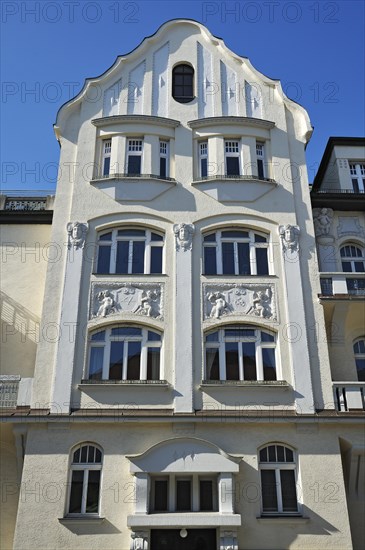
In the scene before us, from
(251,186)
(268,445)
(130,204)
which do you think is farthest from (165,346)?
(251,186)

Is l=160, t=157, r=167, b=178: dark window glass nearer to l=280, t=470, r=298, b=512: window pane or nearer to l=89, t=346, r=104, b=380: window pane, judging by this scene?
l=89, t=346, r=104, b=380: window pane

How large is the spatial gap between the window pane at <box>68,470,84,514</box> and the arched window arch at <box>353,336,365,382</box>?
9278 millimetres

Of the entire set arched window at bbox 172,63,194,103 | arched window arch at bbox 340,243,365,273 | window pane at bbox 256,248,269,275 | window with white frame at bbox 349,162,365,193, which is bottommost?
window pane at bbox 256,248,269,275

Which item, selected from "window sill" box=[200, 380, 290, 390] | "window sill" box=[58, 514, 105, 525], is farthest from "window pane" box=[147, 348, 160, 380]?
"window sill" box=[58, 514, 105, 525]

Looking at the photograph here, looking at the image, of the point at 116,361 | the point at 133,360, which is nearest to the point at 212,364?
the point at 133,360

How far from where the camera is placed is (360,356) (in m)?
17.8

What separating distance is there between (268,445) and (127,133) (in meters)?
12.3

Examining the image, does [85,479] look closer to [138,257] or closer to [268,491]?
[268,491]

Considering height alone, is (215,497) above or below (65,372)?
below

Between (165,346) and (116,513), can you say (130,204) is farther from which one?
(116,513)

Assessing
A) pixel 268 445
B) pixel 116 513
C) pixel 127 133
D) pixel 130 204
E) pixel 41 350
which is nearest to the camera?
pixel 116 513

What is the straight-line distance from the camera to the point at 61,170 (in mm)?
19766

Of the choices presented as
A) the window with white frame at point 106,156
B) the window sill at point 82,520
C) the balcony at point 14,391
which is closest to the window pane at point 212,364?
the window sill at point 82,520

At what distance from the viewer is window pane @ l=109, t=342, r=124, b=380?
1634 centimetres
